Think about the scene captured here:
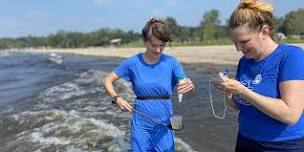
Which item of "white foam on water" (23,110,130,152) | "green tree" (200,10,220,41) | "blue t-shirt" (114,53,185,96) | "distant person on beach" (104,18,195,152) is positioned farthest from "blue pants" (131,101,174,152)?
"green tree" (200,10,220,41)

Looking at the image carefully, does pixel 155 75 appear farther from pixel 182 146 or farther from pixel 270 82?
pixel 182 146

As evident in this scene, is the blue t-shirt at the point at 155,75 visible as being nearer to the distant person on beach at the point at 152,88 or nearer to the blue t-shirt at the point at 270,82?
the distant person on beach at the point at 152,88

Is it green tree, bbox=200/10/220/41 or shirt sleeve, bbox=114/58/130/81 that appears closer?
shirt sleeve, bbox=114/58/130/81

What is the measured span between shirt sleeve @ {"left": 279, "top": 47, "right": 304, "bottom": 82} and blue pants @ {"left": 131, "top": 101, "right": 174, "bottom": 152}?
2.23 meters

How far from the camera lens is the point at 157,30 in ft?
17.6

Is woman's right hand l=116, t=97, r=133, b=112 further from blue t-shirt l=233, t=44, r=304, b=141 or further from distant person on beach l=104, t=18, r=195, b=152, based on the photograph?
blue t-shirt l=233, t=44, r=304, b=141

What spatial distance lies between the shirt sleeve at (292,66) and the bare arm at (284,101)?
0.13ft

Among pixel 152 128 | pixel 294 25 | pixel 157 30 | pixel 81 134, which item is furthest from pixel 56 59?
pixel 157 30

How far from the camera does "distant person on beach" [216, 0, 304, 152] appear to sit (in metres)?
3.48

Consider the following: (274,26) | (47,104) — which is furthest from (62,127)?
(274,26)

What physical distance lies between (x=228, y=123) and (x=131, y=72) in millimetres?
6548

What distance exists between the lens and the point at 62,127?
11.9 metres

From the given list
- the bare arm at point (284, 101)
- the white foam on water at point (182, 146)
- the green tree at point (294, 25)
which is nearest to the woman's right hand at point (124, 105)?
the bare arm at point (284, 101)

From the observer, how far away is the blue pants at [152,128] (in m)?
5.62
